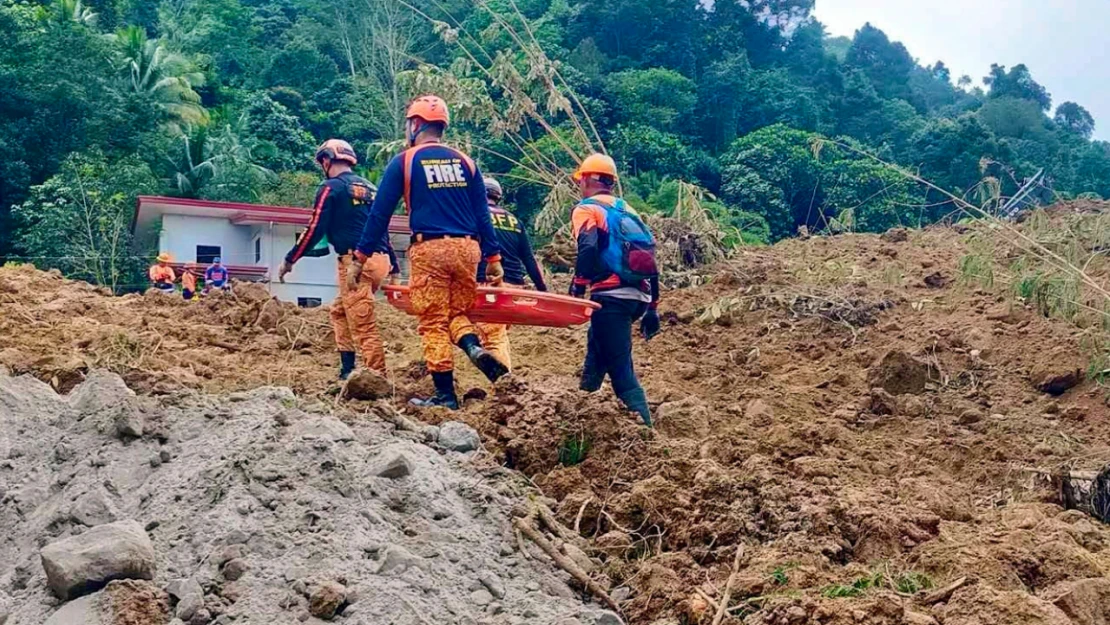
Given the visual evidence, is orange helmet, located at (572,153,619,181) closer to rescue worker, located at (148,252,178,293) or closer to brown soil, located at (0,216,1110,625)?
brown soil, located at (0,216,1110,625)

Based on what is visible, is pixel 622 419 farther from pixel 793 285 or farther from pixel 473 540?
pixel 793 285

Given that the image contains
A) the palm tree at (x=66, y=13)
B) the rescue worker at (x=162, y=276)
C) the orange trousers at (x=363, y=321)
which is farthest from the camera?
the palm tree at (x=66, y=13)

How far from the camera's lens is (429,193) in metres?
6.26

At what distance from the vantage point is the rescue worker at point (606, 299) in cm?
623

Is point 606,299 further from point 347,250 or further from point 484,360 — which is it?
point 347,250

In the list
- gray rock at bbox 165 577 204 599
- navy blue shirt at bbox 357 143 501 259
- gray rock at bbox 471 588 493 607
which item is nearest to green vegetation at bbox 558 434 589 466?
gray rock at bbox 471 588 493 607

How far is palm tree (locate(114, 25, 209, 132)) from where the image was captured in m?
32.4

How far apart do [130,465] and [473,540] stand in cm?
141

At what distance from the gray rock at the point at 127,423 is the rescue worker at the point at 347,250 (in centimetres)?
237

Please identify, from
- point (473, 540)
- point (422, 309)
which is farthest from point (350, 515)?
point (422, 309)

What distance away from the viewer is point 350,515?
399 centimetres

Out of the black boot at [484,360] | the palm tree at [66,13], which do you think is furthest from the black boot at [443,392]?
the palm tree at [66,13]

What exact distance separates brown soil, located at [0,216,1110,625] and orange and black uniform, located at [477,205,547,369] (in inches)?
18.8

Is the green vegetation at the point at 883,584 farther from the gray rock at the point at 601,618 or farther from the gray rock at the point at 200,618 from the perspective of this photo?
the gray rock at the point at 200,618
